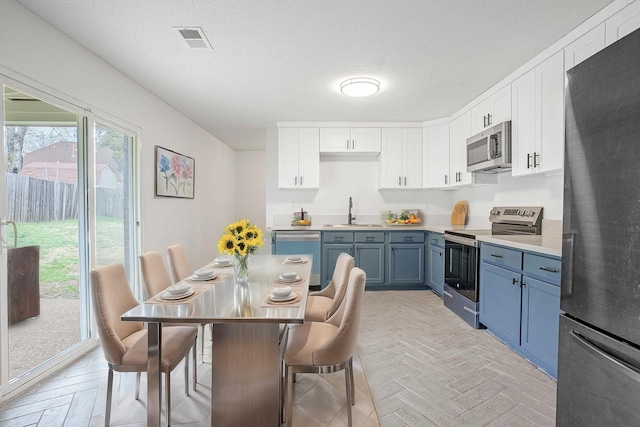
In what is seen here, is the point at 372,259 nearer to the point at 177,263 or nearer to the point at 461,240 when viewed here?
the point at 461,240

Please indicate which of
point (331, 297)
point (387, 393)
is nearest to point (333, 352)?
point (387, 393)

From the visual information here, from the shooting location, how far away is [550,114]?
249 centimetres

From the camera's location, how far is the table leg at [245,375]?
1532 mm

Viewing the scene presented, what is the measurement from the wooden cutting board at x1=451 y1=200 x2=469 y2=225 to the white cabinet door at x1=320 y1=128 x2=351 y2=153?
1.86m

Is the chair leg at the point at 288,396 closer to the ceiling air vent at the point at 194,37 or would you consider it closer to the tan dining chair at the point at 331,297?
the tan dining chair at the point at 331,297

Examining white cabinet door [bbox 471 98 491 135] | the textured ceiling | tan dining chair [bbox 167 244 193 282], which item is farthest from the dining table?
white cabinet door [bbox 471 98 491 135]

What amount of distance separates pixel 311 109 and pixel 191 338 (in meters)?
3.13

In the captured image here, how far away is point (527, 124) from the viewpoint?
2762mm

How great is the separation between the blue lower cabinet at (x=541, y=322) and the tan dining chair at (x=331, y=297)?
1367 millimetres

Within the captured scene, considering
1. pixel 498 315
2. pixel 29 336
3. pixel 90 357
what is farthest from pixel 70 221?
pixel 498 315

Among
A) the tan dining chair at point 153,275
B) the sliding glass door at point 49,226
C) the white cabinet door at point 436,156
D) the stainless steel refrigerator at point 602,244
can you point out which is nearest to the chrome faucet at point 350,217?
the white cabinet door at point 436,156

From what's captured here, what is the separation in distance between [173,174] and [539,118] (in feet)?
13.4

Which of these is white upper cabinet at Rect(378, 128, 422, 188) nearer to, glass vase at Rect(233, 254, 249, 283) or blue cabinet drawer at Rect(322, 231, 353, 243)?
blue cabinet drawer at Rect(322, 231, 353, 243)

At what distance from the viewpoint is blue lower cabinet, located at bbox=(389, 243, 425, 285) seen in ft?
14.1
